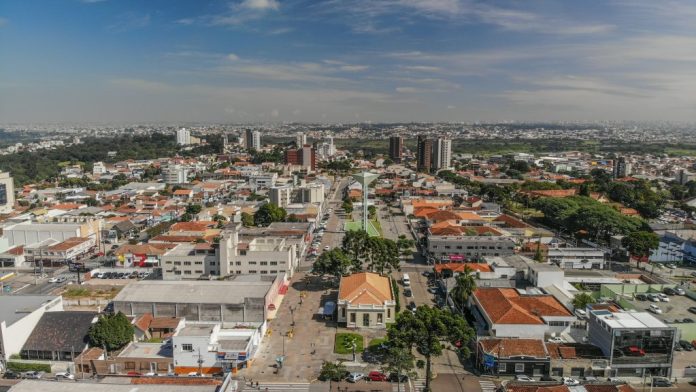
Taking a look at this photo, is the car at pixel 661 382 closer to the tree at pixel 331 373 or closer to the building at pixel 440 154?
the tree at pixel 331 373

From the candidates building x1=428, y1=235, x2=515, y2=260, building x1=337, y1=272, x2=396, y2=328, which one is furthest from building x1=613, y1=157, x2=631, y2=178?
building x1=337, y1=272, x2=396, y2=328

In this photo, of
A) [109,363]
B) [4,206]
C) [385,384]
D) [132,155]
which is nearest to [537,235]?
[385,384]

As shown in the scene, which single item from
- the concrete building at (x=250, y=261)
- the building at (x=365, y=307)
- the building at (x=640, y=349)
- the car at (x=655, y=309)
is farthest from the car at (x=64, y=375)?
the car at (x=655, y=309)

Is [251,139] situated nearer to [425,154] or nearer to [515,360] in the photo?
Result: [425,154]

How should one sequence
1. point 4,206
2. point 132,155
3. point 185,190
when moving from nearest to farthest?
1. point 4,206
2. point 185,190
3. point 132,155

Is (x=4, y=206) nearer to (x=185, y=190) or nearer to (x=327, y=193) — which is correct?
(x=185, y=190)

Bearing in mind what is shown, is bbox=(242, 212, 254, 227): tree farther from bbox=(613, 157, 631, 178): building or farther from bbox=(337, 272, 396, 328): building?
bbox=(613, 157, 631, 178): building
